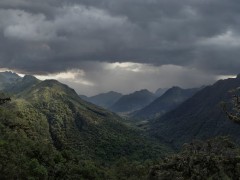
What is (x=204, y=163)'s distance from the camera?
71.0 meters

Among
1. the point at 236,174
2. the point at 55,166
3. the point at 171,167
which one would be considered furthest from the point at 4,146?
the point at 236,174

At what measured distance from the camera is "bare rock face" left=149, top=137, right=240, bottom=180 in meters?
65.3

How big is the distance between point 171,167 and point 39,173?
105540 millimetres

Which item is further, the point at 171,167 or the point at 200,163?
the point at 171,167

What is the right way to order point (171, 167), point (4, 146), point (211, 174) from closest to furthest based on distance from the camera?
1. point (211, 174)
2. point (171, 167)
3. point (4, 146)

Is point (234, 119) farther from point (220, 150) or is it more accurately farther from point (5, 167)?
point (5, 167)

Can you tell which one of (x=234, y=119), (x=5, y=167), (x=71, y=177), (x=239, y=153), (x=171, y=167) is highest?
(x=234, y=119)

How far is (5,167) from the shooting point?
454 ft

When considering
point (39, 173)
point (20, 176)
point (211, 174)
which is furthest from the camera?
point (39, 173)

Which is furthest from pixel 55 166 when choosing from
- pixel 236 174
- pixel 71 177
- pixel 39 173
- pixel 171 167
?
pixel 236 174

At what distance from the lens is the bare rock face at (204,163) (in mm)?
65312

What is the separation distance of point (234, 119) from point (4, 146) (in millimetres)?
162609

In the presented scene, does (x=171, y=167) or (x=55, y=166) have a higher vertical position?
(x=171, y=167)

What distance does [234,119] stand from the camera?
42219mm
